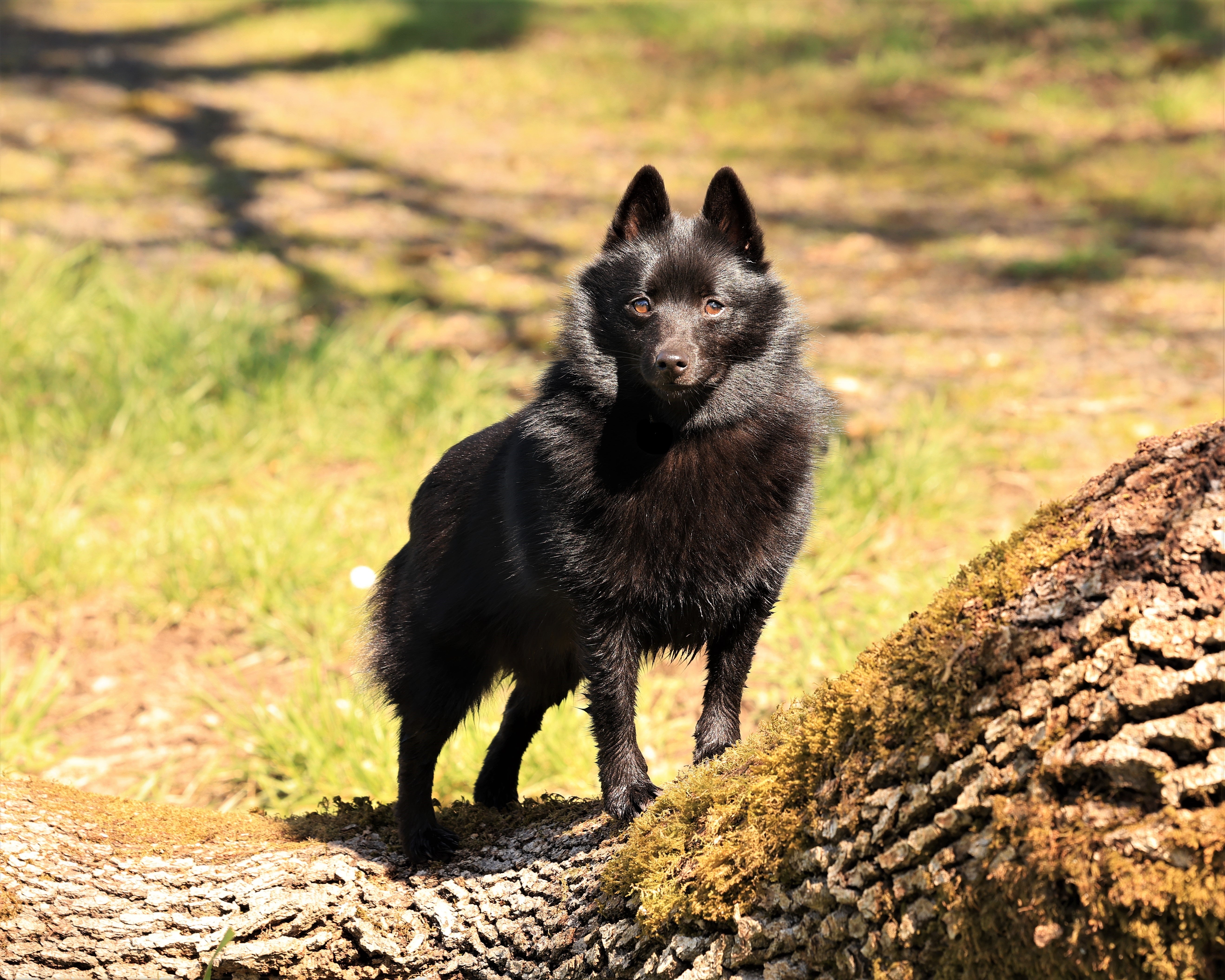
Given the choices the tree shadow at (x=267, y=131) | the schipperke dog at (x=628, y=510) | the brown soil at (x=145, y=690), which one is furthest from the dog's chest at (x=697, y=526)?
the tree shadow at (x=267, y=131)

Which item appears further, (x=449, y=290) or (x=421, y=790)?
(x=449, y=290)

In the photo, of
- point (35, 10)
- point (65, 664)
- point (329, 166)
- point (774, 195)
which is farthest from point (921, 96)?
point (35, 10)

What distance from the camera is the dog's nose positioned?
2418 mm

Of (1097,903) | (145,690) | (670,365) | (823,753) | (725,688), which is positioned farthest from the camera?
(145,690)

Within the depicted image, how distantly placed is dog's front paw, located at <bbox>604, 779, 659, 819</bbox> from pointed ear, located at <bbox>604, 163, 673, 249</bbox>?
4.18 ft

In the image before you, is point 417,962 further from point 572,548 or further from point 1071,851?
point 1071,851

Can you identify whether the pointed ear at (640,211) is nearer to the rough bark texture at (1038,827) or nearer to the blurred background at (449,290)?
the rough bark texture at (1038,827)

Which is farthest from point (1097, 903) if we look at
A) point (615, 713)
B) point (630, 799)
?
point (615, 713)

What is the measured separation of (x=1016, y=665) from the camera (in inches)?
58.2

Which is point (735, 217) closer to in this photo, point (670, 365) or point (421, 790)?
point (670, 365)

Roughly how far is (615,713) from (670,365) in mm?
744

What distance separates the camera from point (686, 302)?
8.68 ft

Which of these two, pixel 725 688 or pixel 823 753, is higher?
pixel 823 753

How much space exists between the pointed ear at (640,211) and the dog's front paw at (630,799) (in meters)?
1.27
